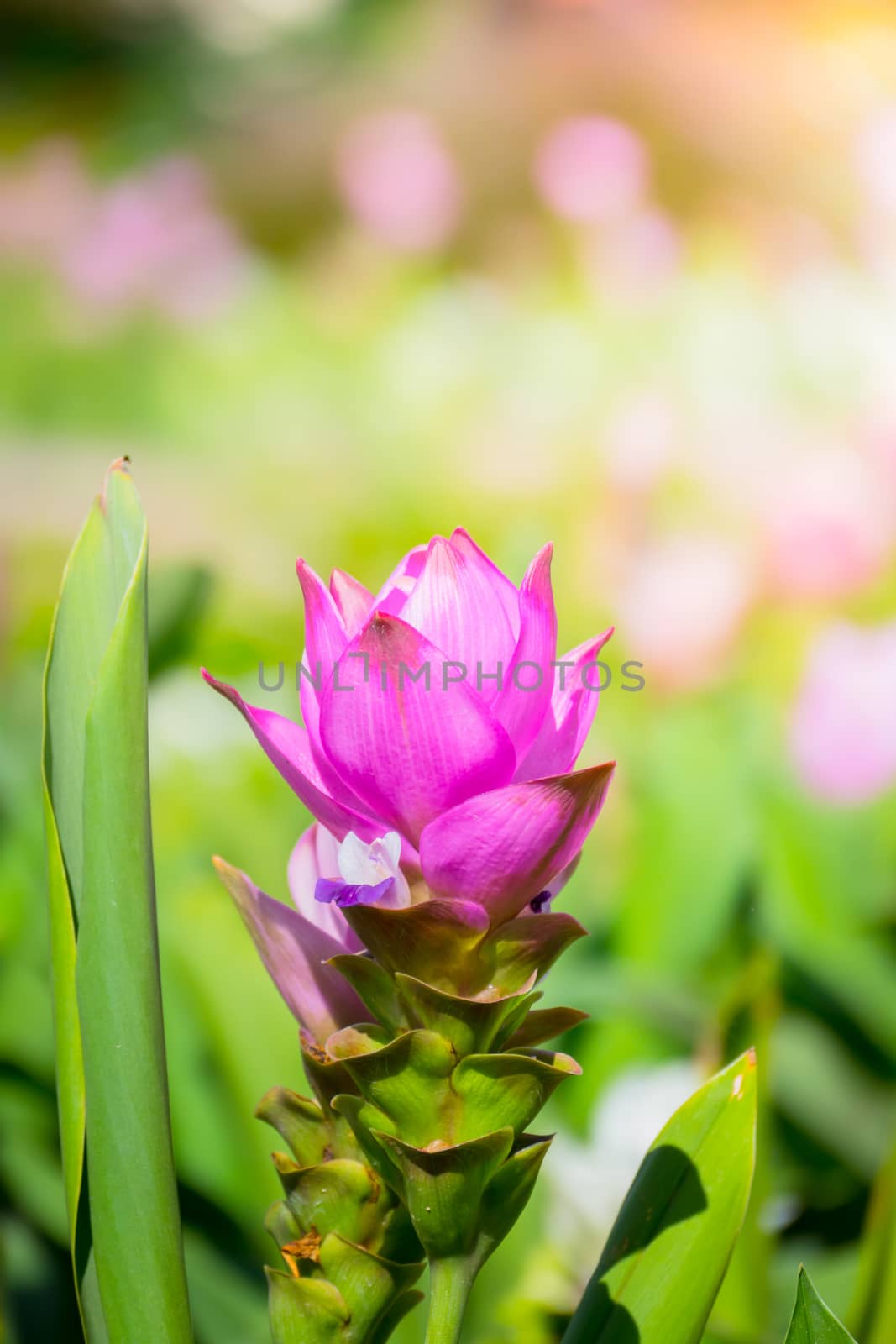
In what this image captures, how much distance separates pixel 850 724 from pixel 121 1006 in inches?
27.7

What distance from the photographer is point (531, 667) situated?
159mm

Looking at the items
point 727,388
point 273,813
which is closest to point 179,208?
point 727,388

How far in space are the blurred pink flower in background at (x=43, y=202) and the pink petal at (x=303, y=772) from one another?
1129 mm

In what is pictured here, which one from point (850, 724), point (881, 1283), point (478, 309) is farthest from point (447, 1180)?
point (478, 309)

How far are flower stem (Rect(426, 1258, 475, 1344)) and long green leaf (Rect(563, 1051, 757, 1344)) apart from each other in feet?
0.12

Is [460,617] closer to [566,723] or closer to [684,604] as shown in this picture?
[566,723]

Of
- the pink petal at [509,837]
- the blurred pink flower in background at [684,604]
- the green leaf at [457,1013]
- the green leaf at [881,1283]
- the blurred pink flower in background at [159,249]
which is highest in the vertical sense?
the blurred pink flower in background at [159,249]

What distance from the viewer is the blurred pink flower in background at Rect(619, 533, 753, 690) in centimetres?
101

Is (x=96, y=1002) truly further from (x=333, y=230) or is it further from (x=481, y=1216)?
(x=333, y=230)

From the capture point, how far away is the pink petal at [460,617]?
6.2 inches

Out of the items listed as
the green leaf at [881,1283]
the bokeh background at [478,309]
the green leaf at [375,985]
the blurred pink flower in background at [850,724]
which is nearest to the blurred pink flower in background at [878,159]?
the bokeh background at [478,309]

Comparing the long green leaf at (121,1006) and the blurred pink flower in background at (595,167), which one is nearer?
the long green leaf at (121,1006)

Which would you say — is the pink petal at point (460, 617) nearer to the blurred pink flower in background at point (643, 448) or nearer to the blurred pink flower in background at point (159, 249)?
the blurred pink flower in background at point (643, 448)

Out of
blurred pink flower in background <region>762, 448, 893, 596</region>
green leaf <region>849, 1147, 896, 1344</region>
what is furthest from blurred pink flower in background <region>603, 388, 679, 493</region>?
green leaf <region>849, 1147, 896, 1344</region>
